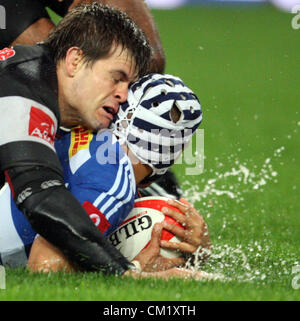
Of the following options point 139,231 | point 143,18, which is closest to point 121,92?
point 139,231

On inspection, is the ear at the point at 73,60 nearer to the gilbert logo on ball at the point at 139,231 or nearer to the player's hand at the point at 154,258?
the gilbert logo on ball at the point at 139,231

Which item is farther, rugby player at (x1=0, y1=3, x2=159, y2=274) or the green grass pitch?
rugby player at (x1=0, y1=3, x2=159, y2=274)

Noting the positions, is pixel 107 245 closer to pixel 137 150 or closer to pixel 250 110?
pixel 137 150

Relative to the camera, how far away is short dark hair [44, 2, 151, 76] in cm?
412

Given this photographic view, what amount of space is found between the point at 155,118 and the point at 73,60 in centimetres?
51

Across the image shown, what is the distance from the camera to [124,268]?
3.56 m

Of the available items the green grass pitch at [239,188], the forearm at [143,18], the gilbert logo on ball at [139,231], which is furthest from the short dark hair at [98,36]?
the green grass pitch at [239,188]

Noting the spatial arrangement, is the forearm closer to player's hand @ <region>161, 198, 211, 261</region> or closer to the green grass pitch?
the green grass pitch

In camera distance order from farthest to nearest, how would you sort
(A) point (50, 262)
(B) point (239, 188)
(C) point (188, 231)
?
1. (B) point (239, 188)
2. (C) point (188, 231)
3. (A) point (50, 262)

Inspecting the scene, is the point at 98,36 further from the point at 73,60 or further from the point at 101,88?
the point at 101,88

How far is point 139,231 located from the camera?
13.4ft

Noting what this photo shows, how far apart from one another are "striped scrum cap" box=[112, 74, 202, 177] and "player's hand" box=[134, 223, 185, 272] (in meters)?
0.38

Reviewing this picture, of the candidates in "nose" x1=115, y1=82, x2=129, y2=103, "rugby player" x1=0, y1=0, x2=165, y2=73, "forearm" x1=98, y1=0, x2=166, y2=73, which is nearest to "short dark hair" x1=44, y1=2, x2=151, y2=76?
"nose" x1=115, y1=82, x2=129, y2=103

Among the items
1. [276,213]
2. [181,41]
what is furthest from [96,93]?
[181,41]
